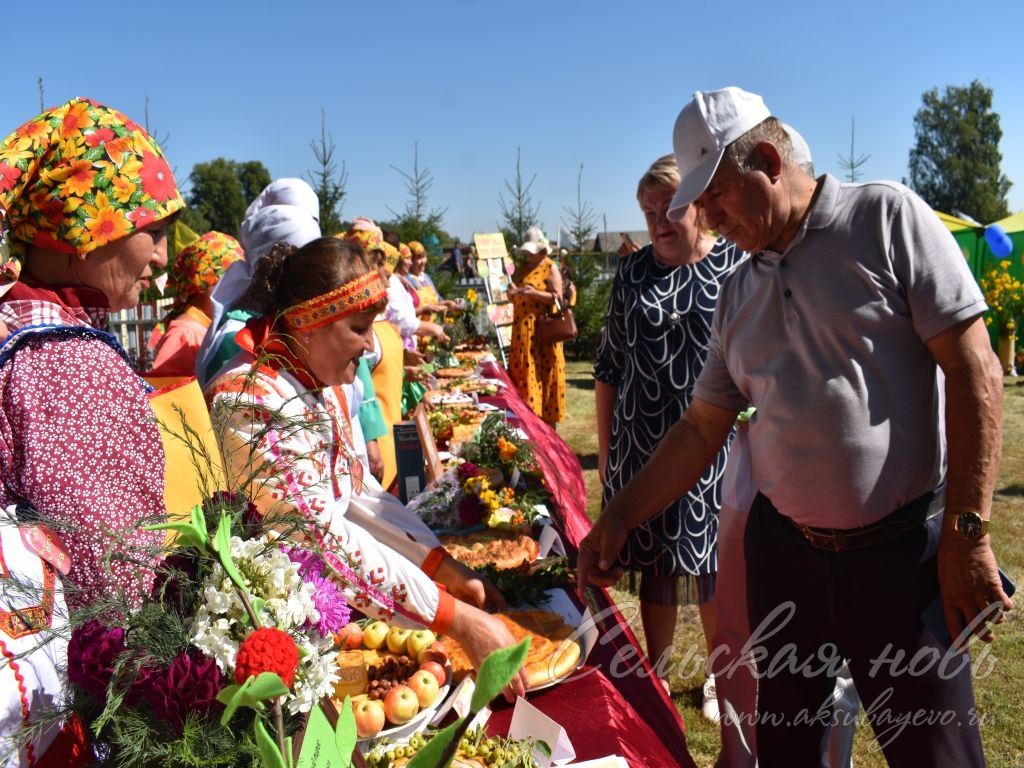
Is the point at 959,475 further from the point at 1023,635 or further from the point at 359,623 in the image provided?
the point at 1023,635

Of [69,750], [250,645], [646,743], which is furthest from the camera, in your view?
[646,743]

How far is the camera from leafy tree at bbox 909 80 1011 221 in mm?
44500

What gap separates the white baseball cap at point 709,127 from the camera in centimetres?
166

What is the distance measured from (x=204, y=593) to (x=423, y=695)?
77 cm

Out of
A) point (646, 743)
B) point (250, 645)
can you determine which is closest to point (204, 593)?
point (250, 645)

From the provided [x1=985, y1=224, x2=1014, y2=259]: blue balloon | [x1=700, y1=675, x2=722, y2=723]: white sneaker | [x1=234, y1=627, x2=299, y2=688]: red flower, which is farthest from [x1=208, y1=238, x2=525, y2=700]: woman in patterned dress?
[x1=985, y1=224, x2=1014, y2=259]: blue balloon

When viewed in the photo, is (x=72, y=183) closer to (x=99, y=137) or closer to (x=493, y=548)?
(x=99, y=137)

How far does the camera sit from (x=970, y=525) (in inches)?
58.0

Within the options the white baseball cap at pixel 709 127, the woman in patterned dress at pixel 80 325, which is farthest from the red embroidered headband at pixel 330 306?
the white baseball cap at pixel 709 127

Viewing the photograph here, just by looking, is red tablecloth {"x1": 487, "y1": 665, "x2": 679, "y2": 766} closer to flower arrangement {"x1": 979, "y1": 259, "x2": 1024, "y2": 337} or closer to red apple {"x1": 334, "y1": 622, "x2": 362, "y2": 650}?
red apple {"x1": 334, "y1": 622, "x2": 362, "y2": 650}

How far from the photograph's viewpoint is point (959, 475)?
150cm

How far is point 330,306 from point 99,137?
0.59 meters

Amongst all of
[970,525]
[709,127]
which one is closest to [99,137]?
[709,127]

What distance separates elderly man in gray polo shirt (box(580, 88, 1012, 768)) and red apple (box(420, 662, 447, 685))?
0.77 metres
